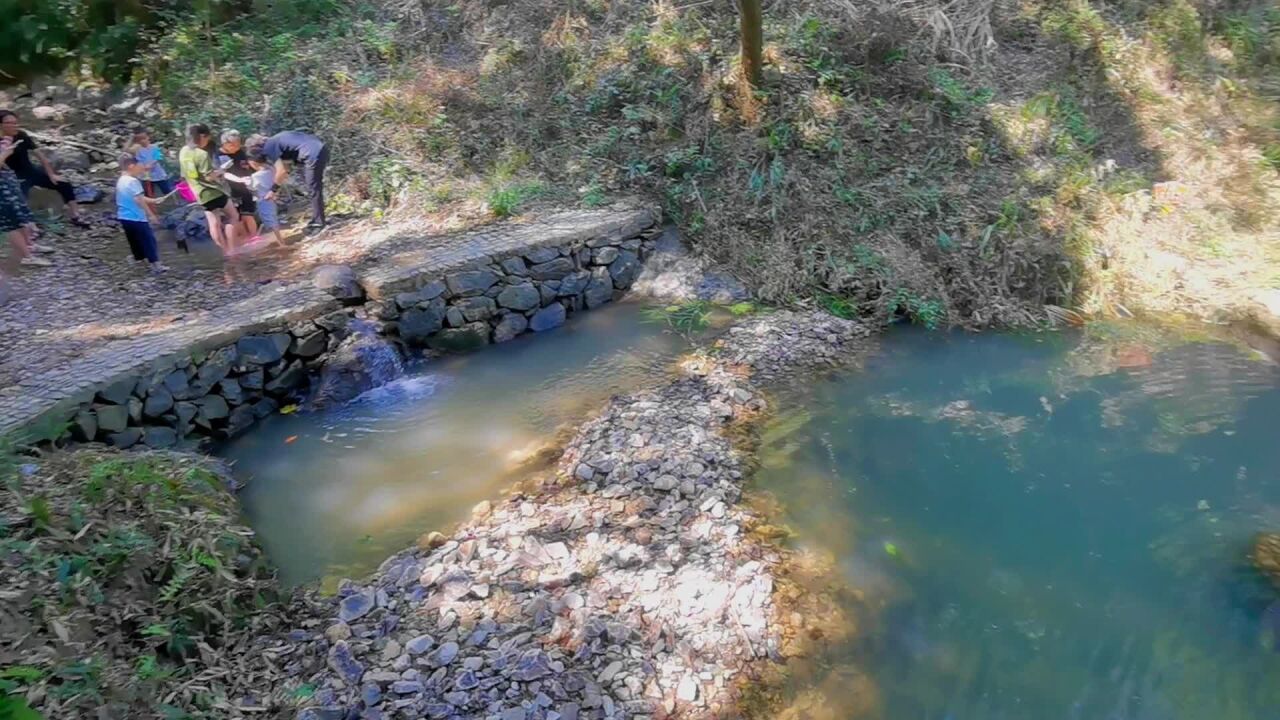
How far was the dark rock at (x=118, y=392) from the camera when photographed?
6156 millimetres

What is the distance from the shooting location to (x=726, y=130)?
10.3m

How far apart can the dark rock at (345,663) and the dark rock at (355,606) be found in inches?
9.7

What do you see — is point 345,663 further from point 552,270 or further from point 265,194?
point 265,194

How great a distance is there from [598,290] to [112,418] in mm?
4782

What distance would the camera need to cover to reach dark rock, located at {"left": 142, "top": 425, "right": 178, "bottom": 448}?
639cm

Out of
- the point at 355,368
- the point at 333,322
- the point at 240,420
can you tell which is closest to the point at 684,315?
the point at 355,368

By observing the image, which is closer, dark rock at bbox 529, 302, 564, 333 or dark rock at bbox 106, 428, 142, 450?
dark rock at bbox 106, 428, 142, 450

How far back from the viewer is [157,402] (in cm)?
650

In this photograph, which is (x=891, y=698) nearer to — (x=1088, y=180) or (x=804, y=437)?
(x=804, y=437)

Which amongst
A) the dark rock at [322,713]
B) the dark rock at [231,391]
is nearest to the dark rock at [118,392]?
the dark rock at [231,391]

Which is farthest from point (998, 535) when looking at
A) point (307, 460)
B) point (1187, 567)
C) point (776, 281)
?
point (307, 460)

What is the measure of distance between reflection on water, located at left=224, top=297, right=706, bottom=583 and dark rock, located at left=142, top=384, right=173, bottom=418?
23.6 inches

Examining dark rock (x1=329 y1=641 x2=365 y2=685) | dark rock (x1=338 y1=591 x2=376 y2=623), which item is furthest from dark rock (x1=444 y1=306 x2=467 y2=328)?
dark rock (x1=329 y1=641 x2=365 y2=685)

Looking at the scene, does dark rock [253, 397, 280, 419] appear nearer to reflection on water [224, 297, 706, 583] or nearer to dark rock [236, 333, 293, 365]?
reflection on water [224, 297, 706, 583]
